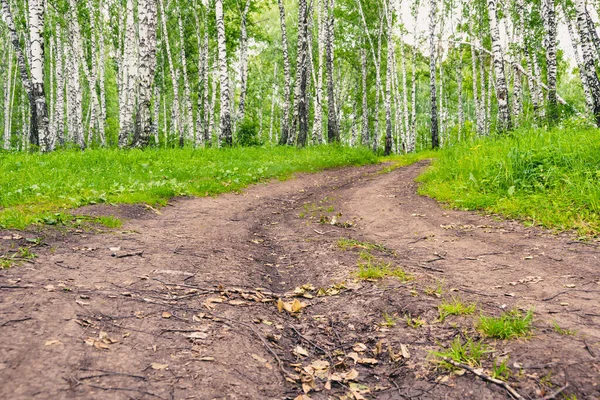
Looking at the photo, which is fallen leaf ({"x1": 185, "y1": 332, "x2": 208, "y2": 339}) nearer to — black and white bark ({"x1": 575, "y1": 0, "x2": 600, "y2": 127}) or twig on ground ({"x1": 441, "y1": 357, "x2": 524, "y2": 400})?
twig on ground ({"x1": 441, "y1": 357, "x2": 524, "y2": 400})

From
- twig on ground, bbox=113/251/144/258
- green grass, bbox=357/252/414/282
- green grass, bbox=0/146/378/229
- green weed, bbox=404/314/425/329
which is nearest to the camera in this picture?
green weed, bbox=404/314/425/329

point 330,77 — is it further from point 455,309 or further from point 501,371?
point 501,371

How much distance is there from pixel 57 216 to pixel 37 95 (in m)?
9.87

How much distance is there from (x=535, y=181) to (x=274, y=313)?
546cm

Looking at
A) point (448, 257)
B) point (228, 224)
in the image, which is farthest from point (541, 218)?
point (228, 224)

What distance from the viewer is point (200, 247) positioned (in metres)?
4.79

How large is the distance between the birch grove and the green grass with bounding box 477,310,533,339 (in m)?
8.40

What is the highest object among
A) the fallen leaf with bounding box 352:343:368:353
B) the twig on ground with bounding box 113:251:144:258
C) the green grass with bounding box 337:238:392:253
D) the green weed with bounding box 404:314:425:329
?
the twig on ground with bounding box 113:251:144:258

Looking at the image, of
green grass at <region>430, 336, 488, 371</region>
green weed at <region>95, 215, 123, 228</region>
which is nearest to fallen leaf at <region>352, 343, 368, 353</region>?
green grass at <region>430, 336, 488, 371</region>

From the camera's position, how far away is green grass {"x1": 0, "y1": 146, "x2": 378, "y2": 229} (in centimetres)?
597

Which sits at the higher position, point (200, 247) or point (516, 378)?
point (200, 247)

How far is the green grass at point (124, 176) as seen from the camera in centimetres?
597

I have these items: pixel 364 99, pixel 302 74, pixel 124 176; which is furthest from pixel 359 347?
pixel 364 99

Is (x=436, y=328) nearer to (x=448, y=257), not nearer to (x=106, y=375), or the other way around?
(x=448, y=257)
